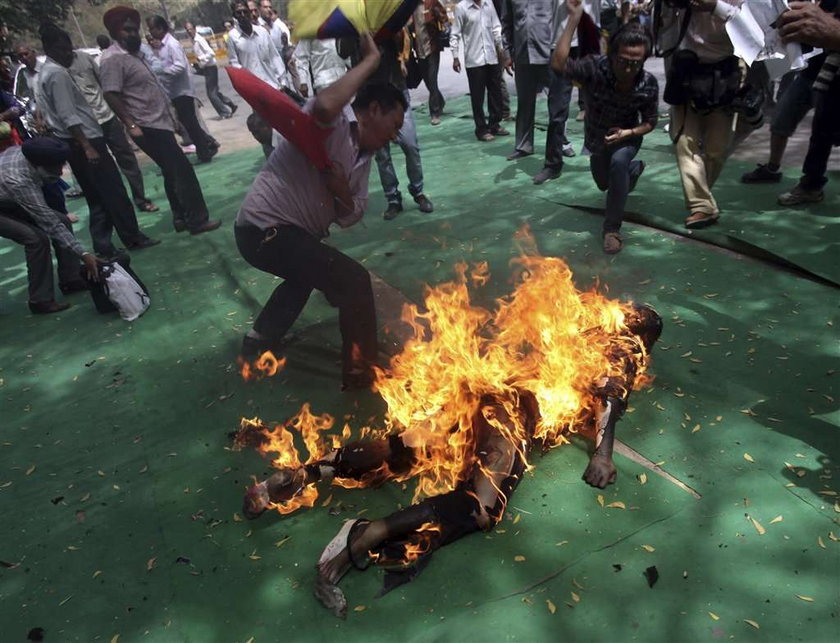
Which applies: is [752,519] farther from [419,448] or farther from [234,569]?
[234,569]

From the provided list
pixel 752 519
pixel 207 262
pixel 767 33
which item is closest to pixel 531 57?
pixel 767 33

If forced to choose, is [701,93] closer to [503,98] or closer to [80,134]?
[503,98]

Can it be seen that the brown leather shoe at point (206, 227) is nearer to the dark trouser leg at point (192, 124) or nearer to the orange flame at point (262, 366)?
the orange flame at point (262, 366)

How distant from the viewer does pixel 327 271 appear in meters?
3.85

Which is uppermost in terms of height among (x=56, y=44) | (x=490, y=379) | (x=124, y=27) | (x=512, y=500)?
(x=124, y=27)

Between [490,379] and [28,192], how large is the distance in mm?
4917

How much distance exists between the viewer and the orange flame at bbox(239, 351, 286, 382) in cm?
455

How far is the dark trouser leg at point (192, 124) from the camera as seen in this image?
10.8 meters

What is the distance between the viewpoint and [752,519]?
9.21 ft

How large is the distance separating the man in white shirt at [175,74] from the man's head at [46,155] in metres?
5.70

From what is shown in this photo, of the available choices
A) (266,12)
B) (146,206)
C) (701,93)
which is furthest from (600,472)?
(266,12)

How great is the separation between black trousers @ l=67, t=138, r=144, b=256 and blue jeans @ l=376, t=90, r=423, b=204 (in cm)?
328

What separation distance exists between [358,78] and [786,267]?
4.06m

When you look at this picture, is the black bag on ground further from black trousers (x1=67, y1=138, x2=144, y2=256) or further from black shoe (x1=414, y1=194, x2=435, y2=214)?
black shoe (x1=414, y1=194, x2=435, y2=214)
